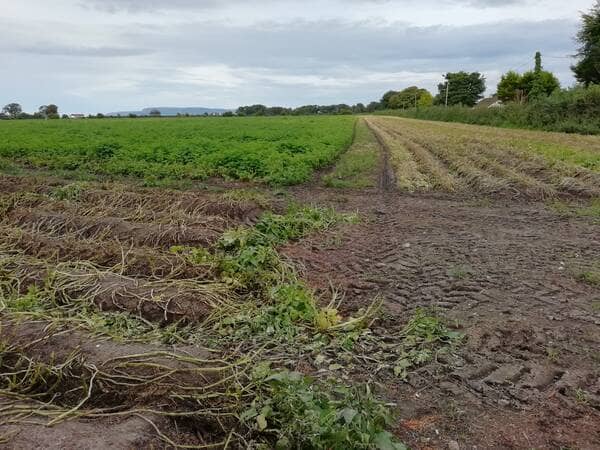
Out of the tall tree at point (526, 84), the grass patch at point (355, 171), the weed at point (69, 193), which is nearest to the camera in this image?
the weed at point (69, 193)

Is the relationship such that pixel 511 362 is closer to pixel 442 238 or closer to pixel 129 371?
pixel 129 371

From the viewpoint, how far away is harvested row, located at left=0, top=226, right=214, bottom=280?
18.1ft

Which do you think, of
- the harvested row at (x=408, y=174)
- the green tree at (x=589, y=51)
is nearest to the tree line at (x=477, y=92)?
the green tree at (x=589, y=51)

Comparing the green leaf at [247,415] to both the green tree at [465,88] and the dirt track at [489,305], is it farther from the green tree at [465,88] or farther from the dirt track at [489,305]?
the green tree at [465,88]

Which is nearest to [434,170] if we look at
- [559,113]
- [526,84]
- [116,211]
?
[116,211]

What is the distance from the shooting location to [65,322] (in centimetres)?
413

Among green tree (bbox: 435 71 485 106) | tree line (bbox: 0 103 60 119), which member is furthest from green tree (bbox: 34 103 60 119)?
green tree (bbox: 435 71 485 106)

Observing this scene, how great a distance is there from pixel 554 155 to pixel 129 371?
14.2 m

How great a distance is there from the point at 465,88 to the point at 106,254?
84.6 meters

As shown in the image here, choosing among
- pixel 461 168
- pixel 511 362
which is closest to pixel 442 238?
pixel 511 362

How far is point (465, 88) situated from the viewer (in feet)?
271

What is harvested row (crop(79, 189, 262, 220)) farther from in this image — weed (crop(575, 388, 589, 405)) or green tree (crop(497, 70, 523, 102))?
green tree (crop(497, 70, 523, 102))

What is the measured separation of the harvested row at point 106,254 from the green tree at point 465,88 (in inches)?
3194

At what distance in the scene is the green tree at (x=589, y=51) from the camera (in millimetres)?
33531
